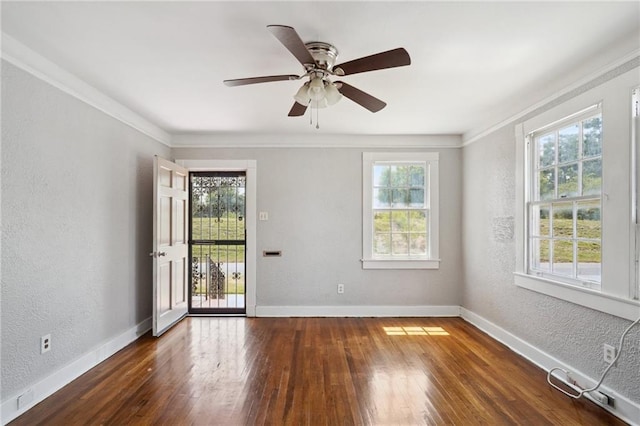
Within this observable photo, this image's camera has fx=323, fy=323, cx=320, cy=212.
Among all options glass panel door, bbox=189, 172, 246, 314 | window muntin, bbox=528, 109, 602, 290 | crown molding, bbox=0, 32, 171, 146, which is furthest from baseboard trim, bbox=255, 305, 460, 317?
crown molding, bbox=0, 32, 171, 146

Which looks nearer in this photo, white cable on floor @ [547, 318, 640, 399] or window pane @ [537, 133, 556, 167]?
white cable on floor @ [547, 318, 640, 399]

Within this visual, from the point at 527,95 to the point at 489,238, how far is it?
5.20 feet

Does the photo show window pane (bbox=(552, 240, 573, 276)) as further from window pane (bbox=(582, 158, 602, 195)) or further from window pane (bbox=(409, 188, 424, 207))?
window pane (bbox=(409, 188, 424, 207))

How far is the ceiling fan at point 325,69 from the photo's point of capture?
5.79ft

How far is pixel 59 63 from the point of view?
239cm

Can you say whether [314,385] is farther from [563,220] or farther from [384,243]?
[563,220]

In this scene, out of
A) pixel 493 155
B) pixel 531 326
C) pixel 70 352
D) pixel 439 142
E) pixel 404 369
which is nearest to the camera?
pixel 70 352

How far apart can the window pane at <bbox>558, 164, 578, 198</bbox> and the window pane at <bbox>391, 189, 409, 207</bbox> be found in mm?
1908

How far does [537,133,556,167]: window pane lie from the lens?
2.84 metres

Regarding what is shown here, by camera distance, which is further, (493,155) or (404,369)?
(493,155)

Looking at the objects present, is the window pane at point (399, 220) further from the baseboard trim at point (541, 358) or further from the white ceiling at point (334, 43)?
the white ceiling at point (334, 43)

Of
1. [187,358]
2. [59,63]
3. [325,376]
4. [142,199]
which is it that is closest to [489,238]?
[325,376]

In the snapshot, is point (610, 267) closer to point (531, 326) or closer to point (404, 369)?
point (531, 326)

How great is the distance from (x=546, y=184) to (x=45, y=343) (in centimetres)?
429
